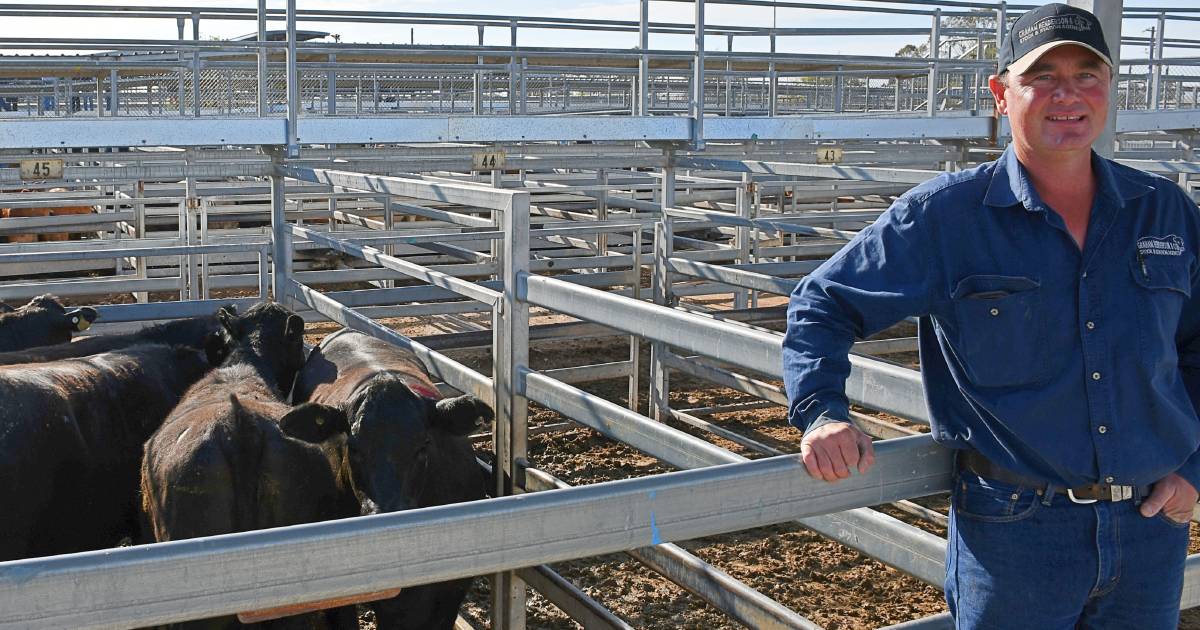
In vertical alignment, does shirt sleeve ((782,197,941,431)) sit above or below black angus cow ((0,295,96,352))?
above

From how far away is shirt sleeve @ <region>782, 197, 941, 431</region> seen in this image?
1.88m

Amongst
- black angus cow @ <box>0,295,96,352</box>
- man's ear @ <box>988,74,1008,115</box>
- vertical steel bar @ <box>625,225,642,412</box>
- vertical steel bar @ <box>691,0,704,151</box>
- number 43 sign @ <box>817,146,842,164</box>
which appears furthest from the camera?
number 43 sign @ <box>817,146,842,164</box>

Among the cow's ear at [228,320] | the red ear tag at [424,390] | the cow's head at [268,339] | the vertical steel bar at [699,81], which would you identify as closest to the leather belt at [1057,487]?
the red ear tag at [424,390]

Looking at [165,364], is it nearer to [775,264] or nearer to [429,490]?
[429,490]

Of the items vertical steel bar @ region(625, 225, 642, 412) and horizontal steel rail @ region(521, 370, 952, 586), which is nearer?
horizontal steel rail @ region(521, 370, 952, 586)

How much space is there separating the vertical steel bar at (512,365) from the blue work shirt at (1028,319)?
167cm

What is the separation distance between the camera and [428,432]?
374 centimetres

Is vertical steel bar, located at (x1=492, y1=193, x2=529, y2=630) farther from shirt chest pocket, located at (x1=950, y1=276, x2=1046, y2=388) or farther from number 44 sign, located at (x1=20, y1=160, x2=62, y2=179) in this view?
number 44 sign, located at (x1=20, y1=160, x2=62, y2=179)

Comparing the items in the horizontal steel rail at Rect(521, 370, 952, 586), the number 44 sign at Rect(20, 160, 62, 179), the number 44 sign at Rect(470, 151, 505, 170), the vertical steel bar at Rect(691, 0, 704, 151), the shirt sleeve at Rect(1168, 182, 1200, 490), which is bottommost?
the horizontal steel rail at Rect(521, 370, 952, 586)

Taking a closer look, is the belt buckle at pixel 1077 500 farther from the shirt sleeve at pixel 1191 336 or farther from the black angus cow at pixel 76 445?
the black angus cow at pixel 76 445

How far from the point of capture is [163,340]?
5.28 metres

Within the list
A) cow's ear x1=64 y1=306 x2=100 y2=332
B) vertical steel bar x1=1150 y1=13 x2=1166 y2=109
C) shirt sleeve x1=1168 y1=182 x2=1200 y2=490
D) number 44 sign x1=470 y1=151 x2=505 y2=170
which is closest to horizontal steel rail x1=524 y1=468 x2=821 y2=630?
shirt sleeve x1=1168 y1=182 x2=1200 y2=490

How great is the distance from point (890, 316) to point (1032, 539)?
412 millimetres

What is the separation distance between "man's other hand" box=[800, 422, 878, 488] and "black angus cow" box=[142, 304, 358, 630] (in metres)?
2.11
